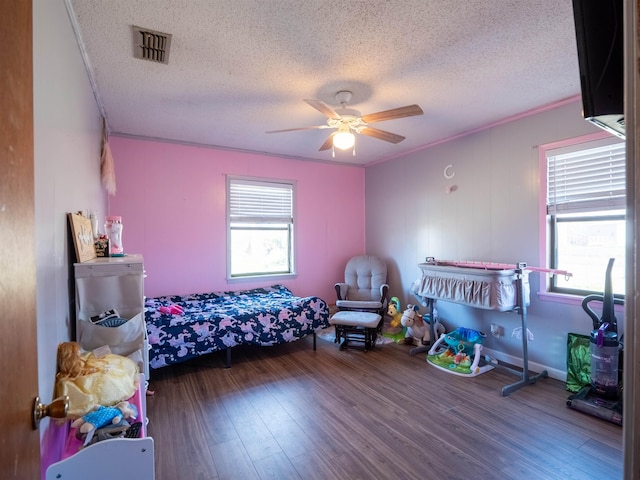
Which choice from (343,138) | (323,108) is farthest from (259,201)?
(323,108)

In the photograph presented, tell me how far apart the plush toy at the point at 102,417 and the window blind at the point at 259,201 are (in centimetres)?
328

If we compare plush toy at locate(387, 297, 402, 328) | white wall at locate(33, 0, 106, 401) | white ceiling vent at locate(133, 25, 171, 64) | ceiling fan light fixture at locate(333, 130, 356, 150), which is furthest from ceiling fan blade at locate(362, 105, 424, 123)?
plush toy at locate(387, 297, 402, 328)

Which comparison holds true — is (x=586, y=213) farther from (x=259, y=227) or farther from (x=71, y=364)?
(x=71, y=364)

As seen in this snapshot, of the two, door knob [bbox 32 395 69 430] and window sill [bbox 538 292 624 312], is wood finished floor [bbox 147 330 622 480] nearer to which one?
window sill [bbox 538 292 624 312]

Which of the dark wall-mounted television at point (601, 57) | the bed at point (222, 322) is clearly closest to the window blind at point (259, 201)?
the bed at point (222, 322)

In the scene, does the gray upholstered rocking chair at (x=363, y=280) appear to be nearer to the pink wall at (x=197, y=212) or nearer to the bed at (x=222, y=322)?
the pink wall at (x=197, y=212)

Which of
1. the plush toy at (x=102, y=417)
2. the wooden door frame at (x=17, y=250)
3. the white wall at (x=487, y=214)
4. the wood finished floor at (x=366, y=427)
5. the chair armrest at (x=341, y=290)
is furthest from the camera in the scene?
the chair armrest at (x=341, y=290)

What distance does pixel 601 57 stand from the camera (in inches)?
31.3

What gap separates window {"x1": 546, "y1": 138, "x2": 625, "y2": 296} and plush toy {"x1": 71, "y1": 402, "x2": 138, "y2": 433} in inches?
139

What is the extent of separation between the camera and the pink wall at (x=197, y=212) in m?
3.85

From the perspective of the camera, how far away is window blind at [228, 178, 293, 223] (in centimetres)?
443

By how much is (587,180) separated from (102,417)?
376cm

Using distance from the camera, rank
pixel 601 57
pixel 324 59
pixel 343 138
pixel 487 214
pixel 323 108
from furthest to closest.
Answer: pixel 487 214
pixel 343 138
pixel 323 108
pixel 324 59
pixel 601 57

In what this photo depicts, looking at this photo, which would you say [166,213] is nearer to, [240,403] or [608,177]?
[240,403]
